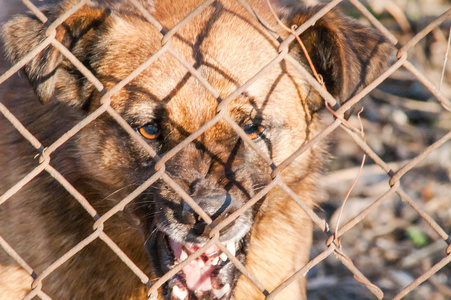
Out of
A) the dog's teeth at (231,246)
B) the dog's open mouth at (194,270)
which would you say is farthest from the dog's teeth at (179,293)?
the dog's teeth at (231,246)

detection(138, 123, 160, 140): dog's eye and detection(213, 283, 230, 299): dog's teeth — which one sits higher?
detection(138, 123, 160, 140): dog's eye

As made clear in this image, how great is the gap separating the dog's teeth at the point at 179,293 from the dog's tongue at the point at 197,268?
35 millimetres

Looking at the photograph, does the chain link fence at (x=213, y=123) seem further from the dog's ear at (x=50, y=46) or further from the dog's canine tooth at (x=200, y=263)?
the dog's canine tooth at (x=200, y=263)

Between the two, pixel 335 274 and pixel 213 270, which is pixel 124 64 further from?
pixel 335 274

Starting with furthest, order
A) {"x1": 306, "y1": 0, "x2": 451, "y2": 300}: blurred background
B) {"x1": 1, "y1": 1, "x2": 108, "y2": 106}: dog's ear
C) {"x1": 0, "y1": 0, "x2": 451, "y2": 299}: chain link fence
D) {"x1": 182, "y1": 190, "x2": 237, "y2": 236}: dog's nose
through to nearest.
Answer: {"x1": 306, "y1": 0, "x2": 451, "y2": 300}: blurred background
{"x1": 1, "y1": 1, "x2": 108, "y2": 106}: dog's ear
{"x1": 182, "y1": 190, "x2": 237, "y2": 236}: dog's nose
{"x1": 0, "y1": 0, "x2": 451, "y2": 299}: chain link fence

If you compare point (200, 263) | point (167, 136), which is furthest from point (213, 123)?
point (200, 263)

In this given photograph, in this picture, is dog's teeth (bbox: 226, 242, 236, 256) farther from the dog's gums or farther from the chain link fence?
the chain link fence

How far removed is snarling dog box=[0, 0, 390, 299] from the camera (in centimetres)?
246

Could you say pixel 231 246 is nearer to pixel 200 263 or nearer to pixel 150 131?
pixel 200 263

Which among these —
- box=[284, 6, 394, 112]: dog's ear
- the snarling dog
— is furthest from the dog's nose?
box=[284, 6, 394, 112]: dog's ear

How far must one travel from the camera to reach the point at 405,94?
552 centimetres

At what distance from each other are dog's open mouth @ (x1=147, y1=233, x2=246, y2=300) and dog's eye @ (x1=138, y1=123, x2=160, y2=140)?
470mm

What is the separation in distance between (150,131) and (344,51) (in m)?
0.95

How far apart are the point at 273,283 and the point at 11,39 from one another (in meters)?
1.89
